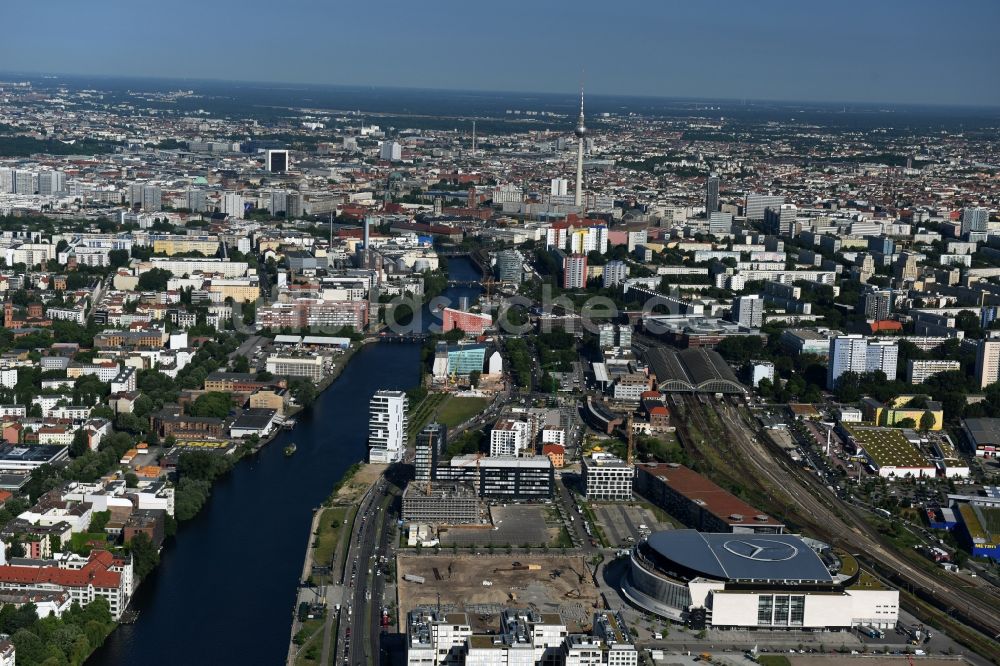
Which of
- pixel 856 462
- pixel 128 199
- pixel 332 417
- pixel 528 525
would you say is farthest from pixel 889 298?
pixel 128 199

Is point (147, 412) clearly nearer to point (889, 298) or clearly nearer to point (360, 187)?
point (889, 298)

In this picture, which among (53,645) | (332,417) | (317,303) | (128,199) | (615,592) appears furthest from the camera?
(128,199)

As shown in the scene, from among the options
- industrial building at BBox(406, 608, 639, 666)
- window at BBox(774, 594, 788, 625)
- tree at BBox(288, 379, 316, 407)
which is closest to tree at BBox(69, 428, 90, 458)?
tree at BBox(288, 379, 316, 407)

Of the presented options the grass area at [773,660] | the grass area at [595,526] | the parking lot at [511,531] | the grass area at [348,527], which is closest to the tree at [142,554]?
the grass area at [348,527]

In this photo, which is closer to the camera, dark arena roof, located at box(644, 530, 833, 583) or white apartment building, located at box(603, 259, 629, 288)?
dark arena roof, located at box(644, 530, 833, 583)

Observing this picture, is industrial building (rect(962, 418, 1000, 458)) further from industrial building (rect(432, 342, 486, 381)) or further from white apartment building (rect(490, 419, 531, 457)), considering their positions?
industrial building (rect(432, 342, 486, 381))

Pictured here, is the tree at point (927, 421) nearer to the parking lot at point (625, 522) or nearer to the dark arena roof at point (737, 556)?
the parking lot at point (625, 522)
